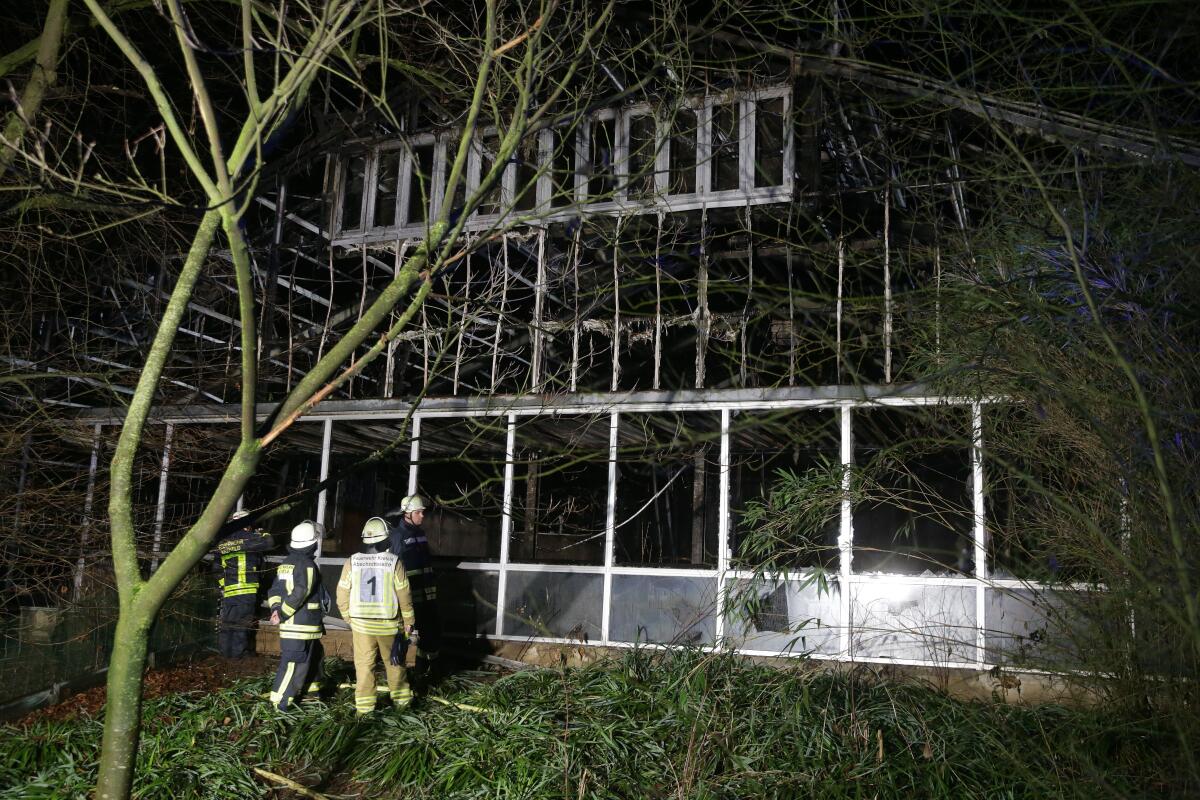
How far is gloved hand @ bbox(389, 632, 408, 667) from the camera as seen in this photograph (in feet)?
27.2

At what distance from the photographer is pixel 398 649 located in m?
8.43

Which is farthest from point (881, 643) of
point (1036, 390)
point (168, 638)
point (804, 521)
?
point (168, 638)

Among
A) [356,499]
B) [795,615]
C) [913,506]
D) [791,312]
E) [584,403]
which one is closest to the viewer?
[791,312]

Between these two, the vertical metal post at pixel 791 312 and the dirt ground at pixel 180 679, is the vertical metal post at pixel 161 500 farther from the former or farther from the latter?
the vertical metal post at pixel 791 312

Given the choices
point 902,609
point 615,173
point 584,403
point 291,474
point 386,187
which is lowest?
point 902,609

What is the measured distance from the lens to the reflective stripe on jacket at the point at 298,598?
8453 mm

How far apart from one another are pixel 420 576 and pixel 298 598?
130cm

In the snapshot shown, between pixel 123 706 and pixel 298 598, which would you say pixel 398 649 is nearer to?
pixel 298 598

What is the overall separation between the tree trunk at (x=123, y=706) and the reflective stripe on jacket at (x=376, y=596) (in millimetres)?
3770

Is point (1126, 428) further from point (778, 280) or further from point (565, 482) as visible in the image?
point (565, 482)

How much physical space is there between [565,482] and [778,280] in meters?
5.37

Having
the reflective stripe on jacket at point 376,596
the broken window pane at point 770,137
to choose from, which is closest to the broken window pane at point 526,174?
the broken window pane at point 770,137

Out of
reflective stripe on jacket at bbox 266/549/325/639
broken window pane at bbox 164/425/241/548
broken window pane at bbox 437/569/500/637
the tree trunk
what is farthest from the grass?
broken window pane at bbox 164/425/241/548

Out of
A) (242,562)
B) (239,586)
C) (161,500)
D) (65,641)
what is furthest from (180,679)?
(161,500)
